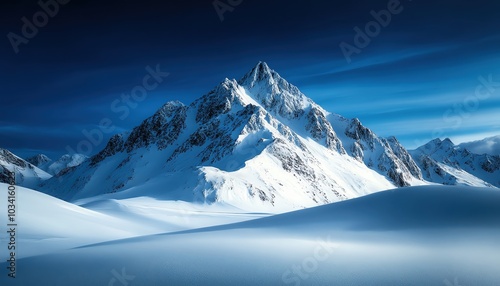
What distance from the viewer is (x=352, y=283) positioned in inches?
280

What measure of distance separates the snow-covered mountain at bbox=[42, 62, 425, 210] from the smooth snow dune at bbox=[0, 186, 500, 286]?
196 ft

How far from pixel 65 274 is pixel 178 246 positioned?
2.93 meters

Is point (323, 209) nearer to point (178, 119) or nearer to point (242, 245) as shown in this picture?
point (242, 245)

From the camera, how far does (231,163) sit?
333 ft

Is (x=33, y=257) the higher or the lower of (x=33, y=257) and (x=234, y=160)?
the lower

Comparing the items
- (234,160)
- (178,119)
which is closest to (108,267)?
(234,160)
